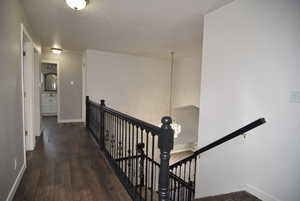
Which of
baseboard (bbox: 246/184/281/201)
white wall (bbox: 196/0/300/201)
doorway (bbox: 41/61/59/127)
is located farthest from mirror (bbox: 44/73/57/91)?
baseboard (bbox: 246/184/281/201)

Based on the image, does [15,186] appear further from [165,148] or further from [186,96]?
[186,96]

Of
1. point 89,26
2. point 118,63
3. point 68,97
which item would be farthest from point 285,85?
point 68,97

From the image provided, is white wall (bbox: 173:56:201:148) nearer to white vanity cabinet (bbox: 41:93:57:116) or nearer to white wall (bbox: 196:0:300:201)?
white wall (bbox: 196:0:300:201)

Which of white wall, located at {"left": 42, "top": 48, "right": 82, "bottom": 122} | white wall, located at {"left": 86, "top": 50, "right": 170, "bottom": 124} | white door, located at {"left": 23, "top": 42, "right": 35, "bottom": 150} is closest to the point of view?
white door, located at {"left": 23, "top": 42, "right": 35, "bottom": 150}

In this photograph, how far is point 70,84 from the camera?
5.89 m

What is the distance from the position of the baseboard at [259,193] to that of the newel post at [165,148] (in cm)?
130

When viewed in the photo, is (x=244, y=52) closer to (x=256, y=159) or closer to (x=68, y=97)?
(x=256, y=159)

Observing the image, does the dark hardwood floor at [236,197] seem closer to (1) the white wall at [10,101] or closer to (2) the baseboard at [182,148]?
(1) the white wall at [10,101]

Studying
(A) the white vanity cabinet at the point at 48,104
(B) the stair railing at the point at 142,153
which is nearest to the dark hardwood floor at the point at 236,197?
(B) the stair railing at the point at 142,153

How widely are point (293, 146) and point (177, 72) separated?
16.5 ft

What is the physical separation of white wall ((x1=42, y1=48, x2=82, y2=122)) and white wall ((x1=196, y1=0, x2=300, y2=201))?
15.8ft

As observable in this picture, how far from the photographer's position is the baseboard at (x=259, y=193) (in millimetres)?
1828

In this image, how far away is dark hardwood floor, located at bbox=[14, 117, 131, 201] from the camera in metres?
1.87

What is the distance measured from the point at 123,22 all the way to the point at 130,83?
295 centimetres
